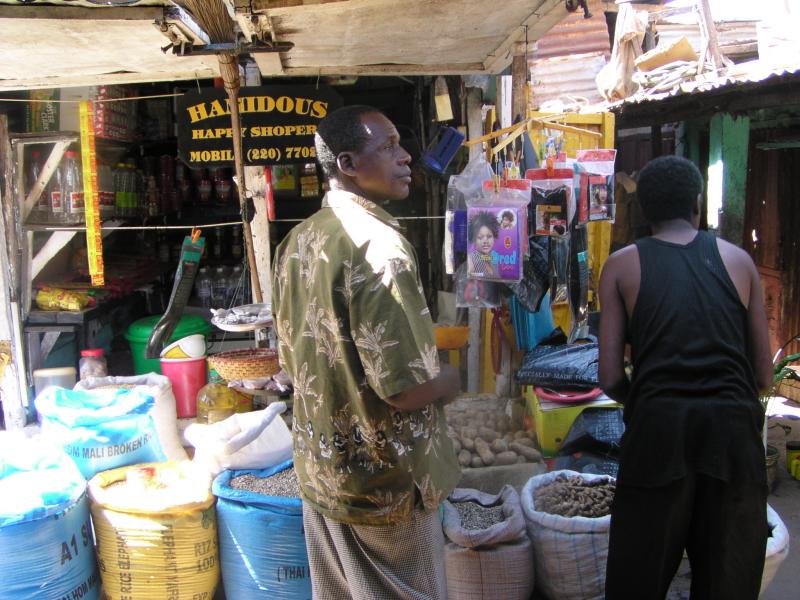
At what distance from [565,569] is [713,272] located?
153 centimetres

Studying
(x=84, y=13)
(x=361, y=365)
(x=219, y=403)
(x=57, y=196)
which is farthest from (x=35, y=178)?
(x=361, y=365)

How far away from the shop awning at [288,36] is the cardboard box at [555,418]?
2.02 meters

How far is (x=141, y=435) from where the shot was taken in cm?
366

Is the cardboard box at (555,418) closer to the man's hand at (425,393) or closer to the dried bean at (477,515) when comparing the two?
the dried bean at (477,515)

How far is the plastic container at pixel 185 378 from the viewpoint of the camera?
5.20 m

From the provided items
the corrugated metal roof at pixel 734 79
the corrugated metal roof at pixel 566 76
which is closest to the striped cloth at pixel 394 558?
the corrugated metal roof at pixel 734 79

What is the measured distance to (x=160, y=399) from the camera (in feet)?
14.1

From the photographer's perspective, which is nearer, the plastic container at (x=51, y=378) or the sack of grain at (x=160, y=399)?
the sack of grain at (x=160, y=399)

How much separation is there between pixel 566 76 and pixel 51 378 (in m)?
7.50

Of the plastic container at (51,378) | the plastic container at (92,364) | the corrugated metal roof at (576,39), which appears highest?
the corrugated metal roof at (576,39)

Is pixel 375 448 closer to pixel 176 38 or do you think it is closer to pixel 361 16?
pixel 361 16

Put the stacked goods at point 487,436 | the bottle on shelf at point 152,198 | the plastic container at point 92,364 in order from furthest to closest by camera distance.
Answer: the bottle on shelf at point 152,198 → the plastic container at point 92,364 → the stacked goods at point 487,436

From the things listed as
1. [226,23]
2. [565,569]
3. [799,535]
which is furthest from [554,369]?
[226,23]

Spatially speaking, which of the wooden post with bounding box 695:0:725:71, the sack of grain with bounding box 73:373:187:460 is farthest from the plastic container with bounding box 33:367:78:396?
the wooden post with bounding box 695:0:725:71
